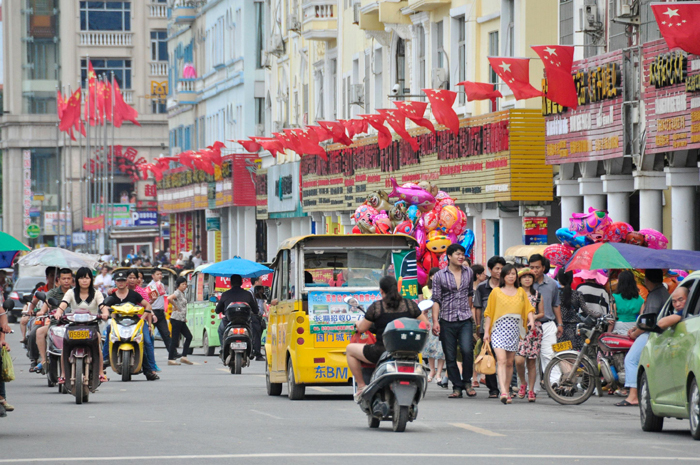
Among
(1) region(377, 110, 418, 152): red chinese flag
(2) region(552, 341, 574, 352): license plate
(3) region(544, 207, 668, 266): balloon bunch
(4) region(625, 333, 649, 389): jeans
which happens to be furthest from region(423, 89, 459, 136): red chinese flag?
(4) region(625, 333, 649, 389): jeans

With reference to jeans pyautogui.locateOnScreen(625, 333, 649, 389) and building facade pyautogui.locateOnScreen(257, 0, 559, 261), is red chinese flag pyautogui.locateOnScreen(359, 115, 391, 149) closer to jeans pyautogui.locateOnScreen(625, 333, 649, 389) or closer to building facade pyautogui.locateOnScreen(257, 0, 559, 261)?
building facade pyautogui.locateOnScreen(257, 0, 559, 261)

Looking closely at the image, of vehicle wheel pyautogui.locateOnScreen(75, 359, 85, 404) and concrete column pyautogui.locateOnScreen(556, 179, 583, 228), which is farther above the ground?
concrete column pyautogui.locateOnScreen(556, 179, 583, 228)

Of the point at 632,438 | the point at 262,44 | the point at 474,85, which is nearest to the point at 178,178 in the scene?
the point at 262,44

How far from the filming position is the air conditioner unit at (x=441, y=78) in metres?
36.3

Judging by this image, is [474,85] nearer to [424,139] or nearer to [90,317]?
[424,139]

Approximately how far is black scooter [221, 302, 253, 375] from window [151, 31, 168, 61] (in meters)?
84.0

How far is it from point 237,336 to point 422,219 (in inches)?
136

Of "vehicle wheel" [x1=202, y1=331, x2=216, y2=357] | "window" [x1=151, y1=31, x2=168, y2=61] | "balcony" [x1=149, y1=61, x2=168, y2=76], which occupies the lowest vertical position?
"vehicle wheel" [x1=202, y1=331, x2=216, y2=357]

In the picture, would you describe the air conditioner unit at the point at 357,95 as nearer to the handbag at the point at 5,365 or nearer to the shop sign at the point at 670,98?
the shop sign at the point at 670,98

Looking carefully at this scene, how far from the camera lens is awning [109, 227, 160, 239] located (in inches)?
3499

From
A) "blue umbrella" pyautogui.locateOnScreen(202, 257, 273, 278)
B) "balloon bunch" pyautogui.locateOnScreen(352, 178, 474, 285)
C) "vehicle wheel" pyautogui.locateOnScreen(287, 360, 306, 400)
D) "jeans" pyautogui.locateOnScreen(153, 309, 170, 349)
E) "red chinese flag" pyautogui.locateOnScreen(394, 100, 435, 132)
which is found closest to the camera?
"vehicle wheel" pyautogui.locateOnScreen(287, 360, 306, 400)

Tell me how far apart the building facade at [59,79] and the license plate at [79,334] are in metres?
86.1

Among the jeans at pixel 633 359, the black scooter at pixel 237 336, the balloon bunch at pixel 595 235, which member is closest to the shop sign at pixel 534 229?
the black scooter at pixel 237 336

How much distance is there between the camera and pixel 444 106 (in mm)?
32844
